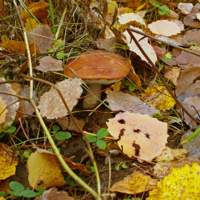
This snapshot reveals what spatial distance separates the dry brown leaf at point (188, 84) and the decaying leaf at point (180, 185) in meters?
0.78

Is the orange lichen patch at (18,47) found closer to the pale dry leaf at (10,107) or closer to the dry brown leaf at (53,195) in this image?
the pale dry leaf at (10,107)

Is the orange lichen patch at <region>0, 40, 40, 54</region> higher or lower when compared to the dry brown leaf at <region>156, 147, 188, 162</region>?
higher

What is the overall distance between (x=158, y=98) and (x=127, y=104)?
298 mm

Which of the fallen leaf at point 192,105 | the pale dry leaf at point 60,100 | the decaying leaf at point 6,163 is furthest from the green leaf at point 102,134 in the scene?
the fallen leaf at point 192,105

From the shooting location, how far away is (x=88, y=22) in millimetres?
1858

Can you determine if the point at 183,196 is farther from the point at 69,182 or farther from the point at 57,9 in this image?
the point at 57,9

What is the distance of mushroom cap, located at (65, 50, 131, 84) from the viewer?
125 centimetres

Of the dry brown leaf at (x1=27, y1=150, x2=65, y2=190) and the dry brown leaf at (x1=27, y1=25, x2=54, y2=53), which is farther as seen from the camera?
the dry brown leaf at (x1=27, y1=25, x2=54, y2=53)

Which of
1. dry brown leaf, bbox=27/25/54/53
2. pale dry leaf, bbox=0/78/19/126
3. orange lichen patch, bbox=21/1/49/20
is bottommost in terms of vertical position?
pale dry leaf, bbox=0/78/19/126

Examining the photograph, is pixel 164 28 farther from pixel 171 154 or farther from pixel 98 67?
pixel 171 154

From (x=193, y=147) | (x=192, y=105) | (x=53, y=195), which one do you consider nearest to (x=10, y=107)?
(x=53, y=195)

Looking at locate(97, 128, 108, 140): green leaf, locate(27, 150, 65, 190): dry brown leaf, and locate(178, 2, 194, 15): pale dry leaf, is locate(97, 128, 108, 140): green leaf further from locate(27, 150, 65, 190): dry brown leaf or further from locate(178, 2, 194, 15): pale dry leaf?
locate(178, 2, 194, 15): pale dry leaf

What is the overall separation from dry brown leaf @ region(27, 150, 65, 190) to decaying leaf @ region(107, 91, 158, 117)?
1.98ft

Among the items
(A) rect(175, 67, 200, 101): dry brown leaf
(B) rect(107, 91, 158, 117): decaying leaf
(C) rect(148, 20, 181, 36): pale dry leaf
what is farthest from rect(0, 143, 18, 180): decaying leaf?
(C) rect(148, 20, 181, 36): pale dry leaf
